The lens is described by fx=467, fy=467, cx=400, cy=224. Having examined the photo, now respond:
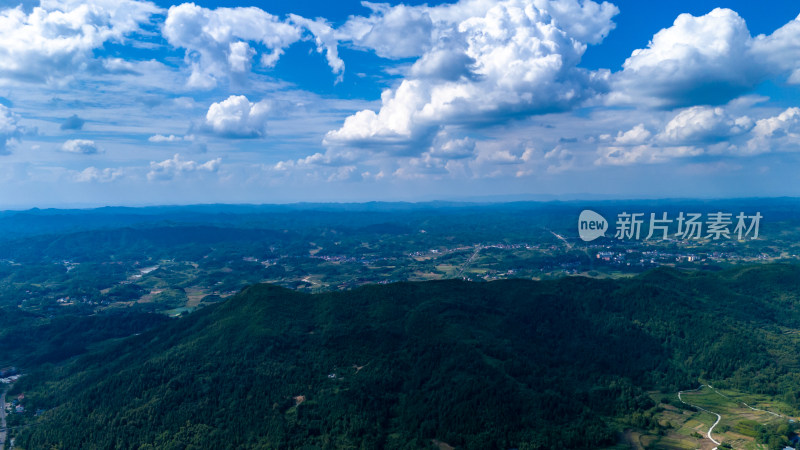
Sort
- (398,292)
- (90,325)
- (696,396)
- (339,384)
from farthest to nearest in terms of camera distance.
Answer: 1. (90,325)
2. (398,292)
3. (696,396)
4. (339,384)

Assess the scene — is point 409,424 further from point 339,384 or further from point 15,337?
point 15,337

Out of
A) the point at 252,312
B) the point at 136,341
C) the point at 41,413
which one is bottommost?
the point at 41,413

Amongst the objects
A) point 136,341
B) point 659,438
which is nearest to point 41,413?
point 136,341

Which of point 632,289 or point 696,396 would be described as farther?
point 632,289

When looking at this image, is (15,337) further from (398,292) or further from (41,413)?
(398,292)

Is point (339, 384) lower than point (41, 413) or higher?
higher

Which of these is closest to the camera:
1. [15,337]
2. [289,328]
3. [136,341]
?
[289,328]
